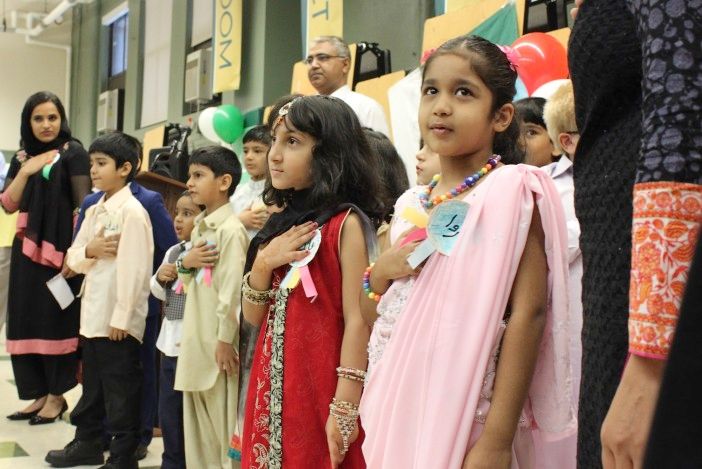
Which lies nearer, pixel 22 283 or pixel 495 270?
pixel 495 270

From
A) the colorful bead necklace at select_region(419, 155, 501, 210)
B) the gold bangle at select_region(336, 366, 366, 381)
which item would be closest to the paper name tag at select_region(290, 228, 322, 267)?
the gold bangle at select_region(336, 366, 366, 381)

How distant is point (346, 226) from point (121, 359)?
143 cm

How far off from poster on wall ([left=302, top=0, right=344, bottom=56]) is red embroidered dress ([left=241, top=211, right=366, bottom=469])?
382 centimetres

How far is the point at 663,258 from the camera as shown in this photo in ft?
2.21

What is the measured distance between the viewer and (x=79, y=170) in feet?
→ 12.2

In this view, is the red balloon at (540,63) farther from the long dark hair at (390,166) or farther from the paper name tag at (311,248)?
the paper name tag at (311,248)

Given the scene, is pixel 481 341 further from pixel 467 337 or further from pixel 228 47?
pixel 228 47

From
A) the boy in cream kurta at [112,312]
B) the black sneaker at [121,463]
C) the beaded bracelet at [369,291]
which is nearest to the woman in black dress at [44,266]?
the boy in cream kurta at [112,312]

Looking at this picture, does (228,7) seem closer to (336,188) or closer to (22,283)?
(22,283)

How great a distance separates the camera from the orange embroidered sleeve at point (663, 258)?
67 centimetres

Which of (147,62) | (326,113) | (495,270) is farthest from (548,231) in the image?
(147,62)

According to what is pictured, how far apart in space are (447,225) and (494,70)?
0.29 m

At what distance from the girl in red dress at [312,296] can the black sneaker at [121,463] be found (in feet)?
3.95

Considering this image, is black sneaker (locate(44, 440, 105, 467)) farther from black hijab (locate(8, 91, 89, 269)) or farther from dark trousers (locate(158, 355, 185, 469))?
black hijab (locate(8, 91, 89, 269))
